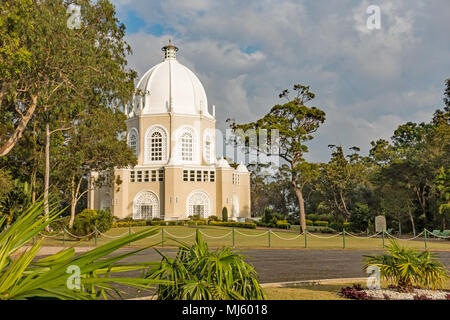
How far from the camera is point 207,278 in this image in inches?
171

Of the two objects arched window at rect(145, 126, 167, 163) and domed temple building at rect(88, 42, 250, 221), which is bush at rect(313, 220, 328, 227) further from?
arched window at rect(145, 126, 167, 163)

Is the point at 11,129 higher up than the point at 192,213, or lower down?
higher up

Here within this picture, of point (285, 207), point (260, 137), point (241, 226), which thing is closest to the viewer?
point (260, 137)

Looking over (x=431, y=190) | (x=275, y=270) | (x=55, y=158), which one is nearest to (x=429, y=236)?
(x=431, y=190)

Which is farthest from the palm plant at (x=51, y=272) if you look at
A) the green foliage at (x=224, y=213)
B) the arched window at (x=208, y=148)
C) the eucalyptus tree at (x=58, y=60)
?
the arched window at (x=208, y=148)

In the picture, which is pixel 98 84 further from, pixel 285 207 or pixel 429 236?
pixel 285 207

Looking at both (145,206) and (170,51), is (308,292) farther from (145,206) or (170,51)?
(170,51)

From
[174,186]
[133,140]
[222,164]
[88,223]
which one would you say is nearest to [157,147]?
[133,140]

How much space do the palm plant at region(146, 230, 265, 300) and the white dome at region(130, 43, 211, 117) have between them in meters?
41.1

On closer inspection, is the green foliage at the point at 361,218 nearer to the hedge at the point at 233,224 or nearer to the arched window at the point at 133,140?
the hedge at the point at 233,224

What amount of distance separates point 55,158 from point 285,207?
44.5m

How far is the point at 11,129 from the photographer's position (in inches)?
943

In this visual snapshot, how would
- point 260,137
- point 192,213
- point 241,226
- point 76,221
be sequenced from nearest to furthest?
1. point 76,221
2. point 260,137
3. point 241,226
4. point 192,213

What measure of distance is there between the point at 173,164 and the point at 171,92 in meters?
9.23
